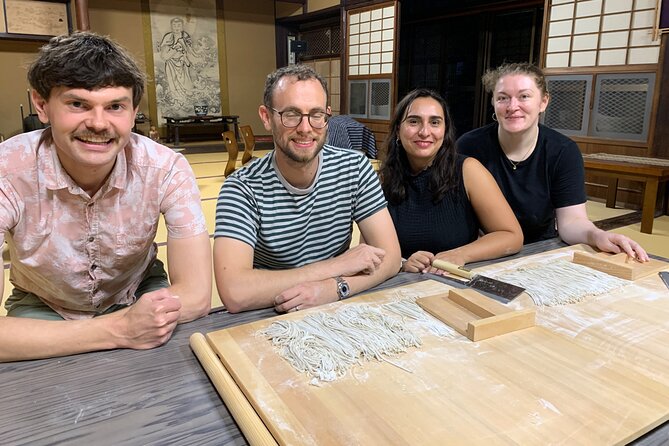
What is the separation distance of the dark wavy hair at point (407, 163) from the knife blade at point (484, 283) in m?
0.46

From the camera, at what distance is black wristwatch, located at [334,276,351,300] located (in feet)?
3.78

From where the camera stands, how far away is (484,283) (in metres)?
1.13

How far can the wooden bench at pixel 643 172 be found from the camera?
3.55 metres

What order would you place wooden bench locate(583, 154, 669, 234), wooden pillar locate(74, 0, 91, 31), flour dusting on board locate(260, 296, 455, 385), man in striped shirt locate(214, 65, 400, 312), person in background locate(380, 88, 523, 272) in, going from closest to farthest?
flour dusting on board locate(260, 296, 455, 385)
man in striped shirt locate(214, 65, 400, 312)
person in background locate(380, 88, 523, 272)
wooden bench locate(583, 154, 669, 234)
wooden pillar locate(74, 0, 91, 31)

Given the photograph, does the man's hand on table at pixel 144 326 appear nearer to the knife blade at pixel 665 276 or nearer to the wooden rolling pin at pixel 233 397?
the wooden rolling pin at pixel 233 397

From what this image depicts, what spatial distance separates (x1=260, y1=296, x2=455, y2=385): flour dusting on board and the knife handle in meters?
0.26

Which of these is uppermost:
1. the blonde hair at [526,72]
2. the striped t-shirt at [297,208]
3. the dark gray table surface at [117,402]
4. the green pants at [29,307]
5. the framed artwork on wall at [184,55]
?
the framed artwork on wall at [184,55]

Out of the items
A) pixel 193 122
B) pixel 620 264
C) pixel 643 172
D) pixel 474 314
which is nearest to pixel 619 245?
pixel 620 264

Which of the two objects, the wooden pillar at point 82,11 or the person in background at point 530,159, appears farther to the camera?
the wooden pillar at point 82,11

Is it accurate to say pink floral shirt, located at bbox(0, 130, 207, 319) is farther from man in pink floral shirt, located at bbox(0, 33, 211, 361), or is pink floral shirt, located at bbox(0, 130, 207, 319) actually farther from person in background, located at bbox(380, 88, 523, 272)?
person in background, located at bbox(380, 88, 523, 272)

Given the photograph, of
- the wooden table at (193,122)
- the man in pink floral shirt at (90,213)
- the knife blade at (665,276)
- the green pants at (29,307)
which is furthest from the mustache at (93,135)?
the wooden table at (193,122)

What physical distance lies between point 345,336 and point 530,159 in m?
1.32

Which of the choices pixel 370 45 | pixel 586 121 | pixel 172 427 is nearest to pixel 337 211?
pixel 172 427

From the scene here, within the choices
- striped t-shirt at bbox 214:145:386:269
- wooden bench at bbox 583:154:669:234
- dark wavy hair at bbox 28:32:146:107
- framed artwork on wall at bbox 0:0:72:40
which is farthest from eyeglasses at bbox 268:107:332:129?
framed artwork on wall at bbox 0:0:72:40
